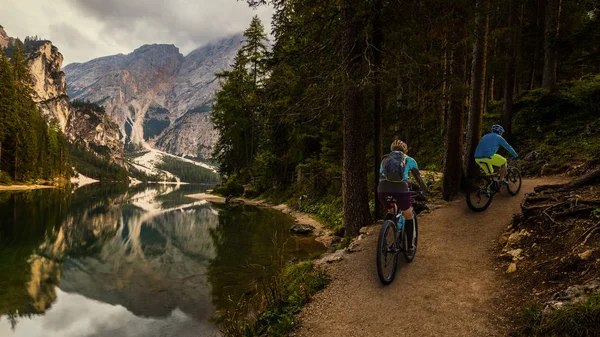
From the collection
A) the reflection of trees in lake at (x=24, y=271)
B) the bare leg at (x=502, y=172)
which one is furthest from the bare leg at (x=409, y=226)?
the reflection of trees in lake at (x=24, y=271)

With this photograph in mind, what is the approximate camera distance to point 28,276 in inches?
476

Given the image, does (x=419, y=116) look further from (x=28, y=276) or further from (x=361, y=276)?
(x=28, y=276)

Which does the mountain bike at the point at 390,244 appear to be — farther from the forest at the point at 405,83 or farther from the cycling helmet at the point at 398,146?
the forest at the point at 405,83

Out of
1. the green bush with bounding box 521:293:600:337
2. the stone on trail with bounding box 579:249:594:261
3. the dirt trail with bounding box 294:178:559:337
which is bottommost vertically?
Result: the dirt trail with bounding box 294:178:559:337

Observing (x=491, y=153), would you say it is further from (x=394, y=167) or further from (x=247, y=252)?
(x=247, y=252)

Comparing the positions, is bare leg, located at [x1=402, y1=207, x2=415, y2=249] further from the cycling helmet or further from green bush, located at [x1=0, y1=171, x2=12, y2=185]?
green bush, located at [x1=0, y1=171, x2=12, y2=185]

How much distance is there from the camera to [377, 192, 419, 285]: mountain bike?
6.14 m

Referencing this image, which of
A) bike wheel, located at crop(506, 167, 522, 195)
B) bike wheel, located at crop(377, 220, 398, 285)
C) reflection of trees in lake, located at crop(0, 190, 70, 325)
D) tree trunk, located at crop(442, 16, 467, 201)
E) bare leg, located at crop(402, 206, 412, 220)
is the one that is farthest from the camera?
tree trunk, located at crop(442, 16, 467, 201)

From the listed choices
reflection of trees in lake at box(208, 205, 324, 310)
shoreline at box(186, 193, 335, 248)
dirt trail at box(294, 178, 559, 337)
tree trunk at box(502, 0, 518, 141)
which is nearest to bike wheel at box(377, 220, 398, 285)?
dirt trail at box(294, 178, 559, 337)

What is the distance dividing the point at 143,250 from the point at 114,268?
3741 millimetres

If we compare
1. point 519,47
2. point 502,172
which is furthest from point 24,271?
point 519,47

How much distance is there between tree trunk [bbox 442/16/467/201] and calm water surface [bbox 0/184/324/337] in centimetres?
626

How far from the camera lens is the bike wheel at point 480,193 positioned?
9672mm

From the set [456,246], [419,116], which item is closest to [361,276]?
[456,246]
